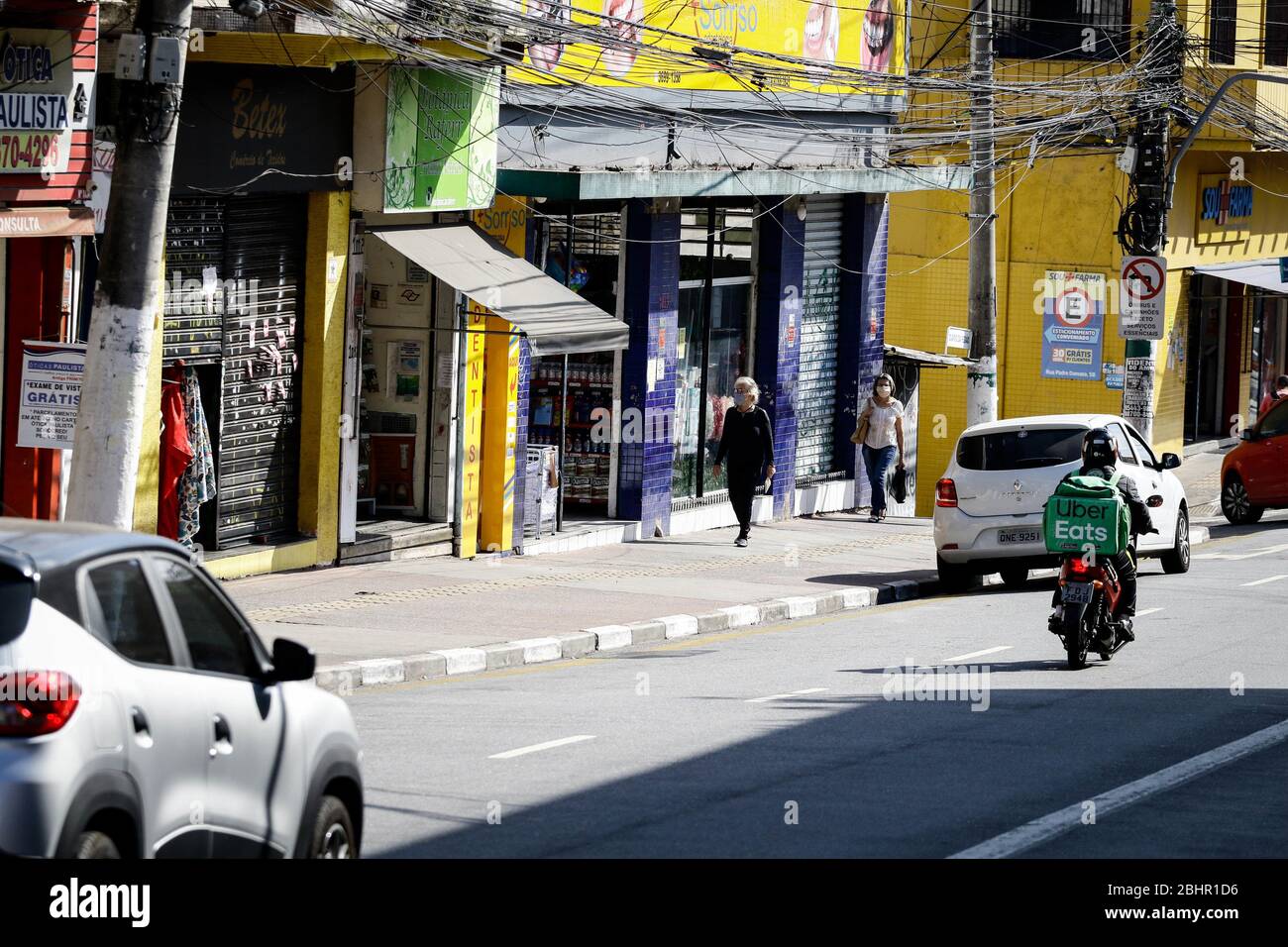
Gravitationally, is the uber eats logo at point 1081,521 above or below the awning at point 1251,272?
below

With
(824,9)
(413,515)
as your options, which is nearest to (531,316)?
(413,515)

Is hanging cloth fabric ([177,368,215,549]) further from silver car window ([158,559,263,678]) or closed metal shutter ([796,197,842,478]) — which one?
closed metal shutter ([796,197,842,478])

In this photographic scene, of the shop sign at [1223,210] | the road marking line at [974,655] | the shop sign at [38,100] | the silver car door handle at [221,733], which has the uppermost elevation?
the shop sign at [1223,210]

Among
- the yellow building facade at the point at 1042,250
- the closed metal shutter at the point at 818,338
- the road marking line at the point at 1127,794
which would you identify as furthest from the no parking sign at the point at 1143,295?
the road marking line at the point at 1127,794

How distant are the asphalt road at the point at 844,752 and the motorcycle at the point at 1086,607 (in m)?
0.19

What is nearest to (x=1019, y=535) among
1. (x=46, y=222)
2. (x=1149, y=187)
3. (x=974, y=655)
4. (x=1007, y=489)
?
(x=1007, y=489)

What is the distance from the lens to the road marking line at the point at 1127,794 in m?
8.77

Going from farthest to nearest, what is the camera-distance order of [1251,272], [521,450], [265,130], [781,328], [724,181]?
[1251,272] < [781,328] < [724,181] < [521,450] < [265,130]

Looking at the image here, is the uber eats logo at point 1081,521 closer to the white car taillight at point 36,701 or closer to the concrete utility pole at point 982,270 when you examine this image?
the concrete utility pole at point 982,270

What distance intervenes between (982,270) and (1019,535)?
534 centimetres

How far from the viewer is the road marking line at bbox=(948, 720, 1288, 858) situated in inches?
345

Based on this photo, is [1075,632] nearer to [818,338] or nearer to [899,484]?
[818,338]

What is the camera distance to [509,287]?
19422mm
